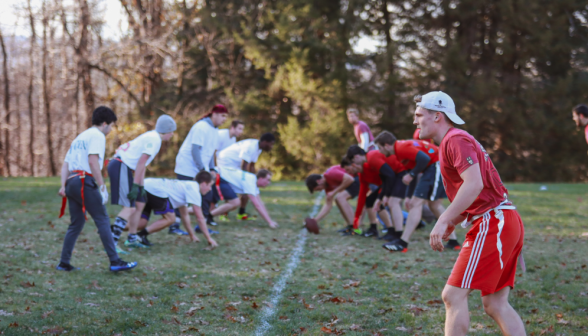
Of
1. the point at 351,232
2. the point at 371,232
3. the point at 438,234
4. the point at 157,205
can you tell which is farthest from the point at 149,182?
the point at 438,234

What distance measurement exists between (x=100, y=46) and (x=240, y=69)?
7.67m

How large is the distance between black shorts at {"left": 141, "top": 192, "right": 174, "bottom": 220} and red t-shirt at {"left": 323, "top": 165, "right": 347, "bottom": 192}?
2.84 m

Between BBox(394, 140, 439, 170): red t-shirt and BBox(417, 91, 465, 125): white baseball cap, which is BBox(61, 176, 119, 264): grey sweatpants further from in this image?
BBox(394, 140, 439, 170): red t-shirt

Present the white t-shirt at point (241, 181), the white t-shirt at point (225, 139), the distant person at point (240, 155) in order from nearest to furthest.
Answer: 1. the white t-shirt at point (241, 181)
2. the distant person at point (240, 155)
3. the white t-shirt at point (225, 139)

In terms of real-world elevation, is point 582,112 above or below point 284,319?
above

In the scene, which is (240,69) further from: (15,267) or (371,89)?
(15,267)

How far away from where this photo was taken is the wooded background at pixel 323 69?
87.0 ft

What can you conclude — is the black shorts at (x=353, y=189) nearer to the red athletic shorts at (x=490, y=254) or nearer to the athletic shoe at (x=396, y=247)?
the athletic shoe at (x=396, y=247)

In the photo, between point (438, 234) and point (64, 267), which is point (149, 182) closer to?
point (64, 267)

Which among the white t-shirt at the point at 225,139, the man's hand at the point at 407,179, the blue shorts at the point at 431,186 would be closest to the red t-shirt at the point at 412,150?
the blue shorts at the point at 431,186

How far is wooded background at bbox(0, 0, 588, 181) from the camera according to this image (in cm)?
2652

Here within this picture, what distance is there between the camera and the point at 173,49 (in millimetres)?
27875

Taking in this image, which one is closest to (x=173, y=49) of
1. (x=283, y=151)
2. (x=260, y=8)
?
(x=260, y=8)

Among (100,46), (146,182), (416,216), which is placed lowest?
(416,216)
